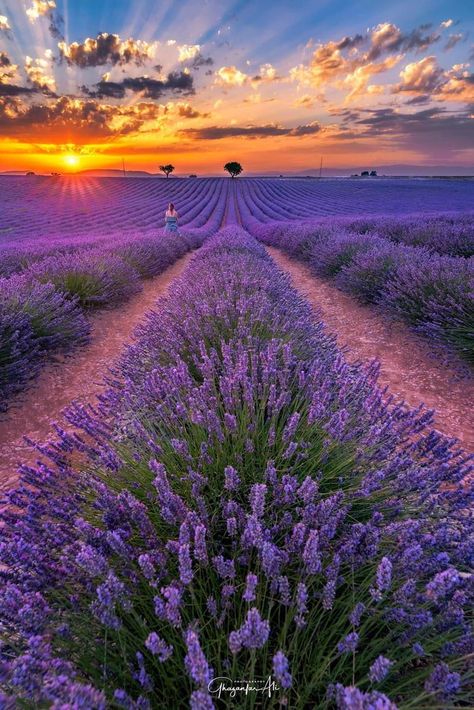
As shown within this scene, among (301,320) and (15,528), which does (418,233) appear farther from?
(15,528)

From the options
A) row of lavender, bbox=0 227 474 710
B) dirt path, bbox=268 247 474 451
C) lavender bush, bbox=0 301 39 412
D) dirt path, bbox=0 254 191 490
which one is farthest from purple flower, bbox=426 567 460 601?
lavender bush, bbox=0 301 39 412

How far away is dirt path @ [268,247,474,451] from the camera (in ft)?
10.1

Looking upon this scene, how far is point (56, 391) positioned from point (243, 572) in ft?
9.51

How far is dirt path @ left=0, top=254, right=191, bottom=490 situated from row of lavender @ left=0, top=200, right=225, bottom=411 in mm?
128

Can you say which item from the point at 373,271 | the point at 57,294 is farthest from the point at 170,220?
the point at 57,294

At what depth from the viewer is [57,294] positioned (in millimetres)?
4508

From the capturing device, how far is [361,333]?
5.02 metres

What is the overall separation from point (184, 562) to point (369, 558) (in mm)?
557

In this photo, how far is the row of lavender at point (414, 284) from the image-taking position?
13.0 feet

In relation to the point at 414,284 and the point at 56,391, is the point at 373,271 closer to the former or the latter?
the point at 414,284

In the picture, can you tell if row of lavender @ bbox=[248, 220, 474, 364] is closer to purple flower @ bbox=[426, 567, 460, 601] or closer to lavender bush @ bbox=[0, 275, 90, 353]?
purple flower @ bbox=[426, 567, 460, 601]

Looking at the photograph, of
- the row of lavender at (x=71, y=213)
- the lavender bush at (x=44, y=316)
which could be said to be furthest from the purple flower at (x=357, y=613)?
the row of lavender at (x=71, y=213)

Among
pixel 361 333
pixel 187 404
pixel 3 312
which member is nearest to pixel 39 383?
pixel 3 312

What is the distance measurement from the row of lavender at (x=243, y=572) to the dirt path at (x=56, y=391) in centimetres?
109
